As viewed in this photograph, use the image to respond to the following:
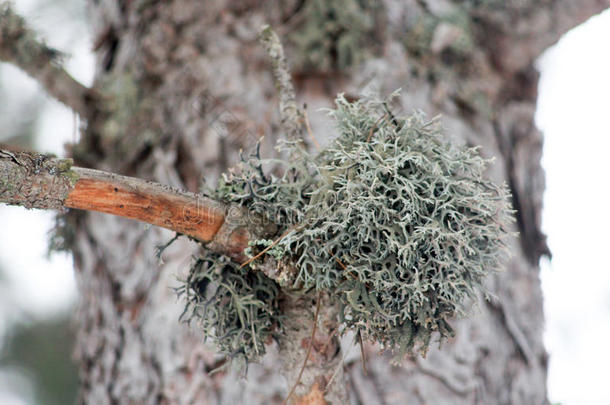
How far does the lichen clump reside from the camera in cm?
63

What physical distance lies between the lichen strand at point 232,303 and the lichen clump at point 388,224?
0.06m

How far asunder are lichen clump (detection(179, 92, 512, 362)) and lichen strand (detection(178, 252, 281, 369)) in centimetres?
6

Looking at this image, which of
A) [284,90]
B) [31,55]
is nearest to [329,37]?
[284,90]

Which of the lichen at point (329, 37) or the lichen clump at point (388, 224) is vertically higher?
the lichen at point (329, 37)

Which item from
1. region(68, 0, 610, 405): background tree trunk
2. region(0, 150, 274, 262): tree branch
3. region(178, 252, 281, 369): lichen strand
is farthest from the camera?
region(68, 0, 610, 405): background tree trunk

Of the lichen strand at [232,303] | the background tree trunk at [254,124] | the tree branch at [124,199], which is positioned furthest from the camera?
the background tree trunk at [254,124]

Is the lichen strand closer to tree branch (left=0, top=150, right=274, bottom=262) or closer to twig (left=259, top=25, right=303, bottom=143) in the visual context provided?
tree branch (left=0, top=150, right=274, bottom=262)

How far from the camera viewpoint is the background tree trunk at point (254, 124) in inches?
47.4

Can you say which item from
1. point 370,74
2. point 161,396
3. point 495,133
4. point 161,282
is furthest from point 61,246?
point 495,133

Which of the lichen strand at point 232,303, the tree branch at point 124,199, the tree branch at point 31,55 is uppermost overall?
the tree branch at point 31,55

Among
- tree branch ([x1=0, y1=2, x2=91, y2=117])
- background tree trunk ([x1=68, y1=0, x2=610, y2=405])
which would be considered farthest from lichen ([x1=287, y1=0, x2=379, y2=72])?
tree branch ([x1=0, y1=2, x2=91, y2=117])

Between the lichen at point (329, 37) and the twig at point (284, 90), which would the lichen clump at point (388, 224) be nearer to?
the twig at point (284, 90)

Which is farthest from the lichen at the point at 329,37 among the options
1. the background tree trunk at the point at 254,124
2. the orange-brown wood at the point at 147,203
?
the orange-brown wood at the point at 147,203

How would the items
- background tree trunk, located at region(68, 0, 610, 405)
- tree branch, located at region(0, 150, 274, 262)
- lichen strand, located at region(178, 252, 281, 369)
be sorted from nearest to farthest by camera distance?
tree branch, located at region(0, 150, 274, 262), lichen strand, located at region(178, 252, 281, 369), background tree trunk, located at region(68, 0, 610, 405)
